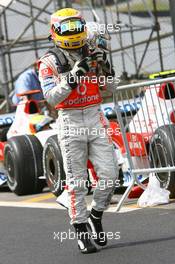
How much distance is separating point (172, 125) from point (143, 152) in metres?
0.49

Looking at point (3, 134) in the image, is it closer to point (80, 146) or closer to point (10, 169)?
point (10, 169)

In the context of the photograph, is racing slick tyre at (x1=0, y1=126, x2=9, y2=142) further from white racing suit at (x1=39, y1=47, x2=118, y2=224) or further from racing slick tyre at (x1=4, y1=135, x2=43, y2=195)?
white racing suit at (x1=39, y1=47, x2=118, y2=224)

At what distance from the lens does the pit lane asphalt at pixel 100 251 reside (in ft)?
23.8

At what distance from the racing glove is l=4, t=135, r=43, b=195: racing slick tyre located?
4.65m

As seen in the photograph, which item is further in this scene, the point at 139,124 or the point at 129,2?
the point at 129,2

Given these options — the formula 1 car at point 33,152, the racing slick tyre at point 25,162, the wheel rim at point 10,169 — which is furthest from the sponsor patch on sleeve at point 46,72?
the wheel rim at point 10,169

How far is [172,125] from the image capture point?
32.2ft

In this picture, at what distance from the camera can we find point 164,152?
31.9ft

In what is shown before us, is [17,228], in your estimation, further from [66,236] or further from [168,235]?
[168,235]

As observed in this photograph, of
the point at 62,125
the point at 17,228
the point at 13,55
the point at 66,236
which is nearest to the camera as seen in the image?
the point at 62,125

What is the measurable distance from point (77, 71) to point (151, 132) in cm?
281

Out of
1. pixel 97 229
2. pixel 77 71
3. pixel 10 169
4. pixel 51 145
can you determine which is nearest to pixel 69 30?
pixel 77 71

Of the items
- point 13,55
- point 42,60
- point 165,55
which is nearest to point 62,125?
point 42,60

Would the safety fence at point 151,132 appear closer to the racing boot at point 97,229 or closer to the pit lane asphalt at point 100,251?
the pit lane asphalt at point 100,251
